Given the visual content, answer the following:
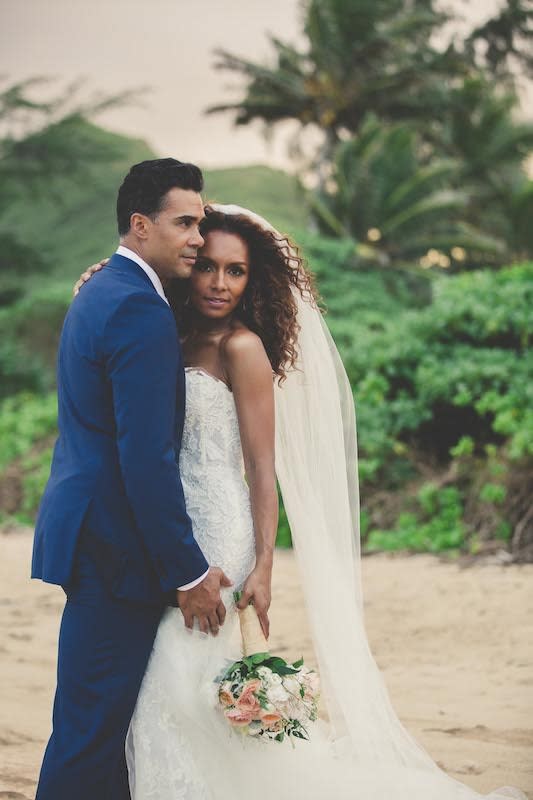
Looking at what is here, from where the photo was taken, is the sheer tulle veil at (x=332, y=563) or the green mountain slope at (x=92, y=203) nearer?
the sheer tulle veil at (x=332, y=563)

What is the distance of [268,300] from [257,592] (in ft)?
3.26

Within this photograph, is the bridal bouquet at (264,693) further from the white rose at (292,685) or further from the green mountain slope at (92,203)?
the green mountain slope at (92,203)

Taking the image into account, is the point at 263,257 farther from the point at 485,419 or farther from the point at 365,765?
the point at 485,419

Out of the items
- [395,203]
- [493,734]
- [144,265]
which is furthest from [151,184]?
[395,203]

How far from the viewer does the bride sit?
9.19 feet

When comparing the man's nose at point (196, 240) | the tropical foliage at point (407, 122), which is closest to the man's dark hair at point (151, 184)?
the man's nose at point (196, 240)

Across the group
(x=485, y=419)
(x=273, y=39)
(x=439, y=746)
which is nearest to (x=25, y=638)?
(x=439, y=746)

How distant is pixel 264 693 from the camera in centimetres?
270

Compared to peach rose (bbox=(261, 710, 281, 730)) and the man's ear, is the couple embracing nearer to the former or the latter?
the man's ear

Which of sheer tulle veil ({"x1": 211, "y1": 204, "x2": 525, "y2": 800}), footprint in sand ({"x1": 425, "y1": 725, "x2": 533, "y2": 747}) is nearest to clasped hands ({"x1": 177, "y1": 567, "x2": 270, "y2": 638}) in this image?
sheer tulle veil ({"x1": 211, "y1": 204, "x2": 525, "y2": 800})

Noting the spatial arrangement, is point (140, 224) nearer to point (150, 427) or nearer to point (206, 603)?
point (150, 427)

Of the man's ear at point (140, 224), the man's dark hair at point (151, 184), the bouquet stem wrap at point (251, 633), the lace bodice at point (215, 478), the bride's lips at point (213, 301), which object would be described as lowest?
the bouquet stem wrap at point (251, 633)

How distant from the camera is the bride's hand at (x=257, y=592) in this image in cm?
289

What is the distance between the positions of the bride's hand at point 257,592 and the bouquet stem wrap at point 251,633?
18 millimetres
